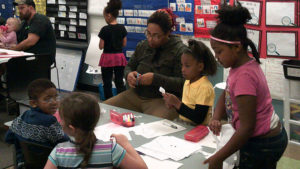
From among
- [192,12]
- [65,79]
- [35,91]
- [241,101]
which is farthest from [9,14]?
[241,101]

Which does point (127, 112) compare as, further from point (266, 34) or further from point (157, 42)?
point (266, 34)

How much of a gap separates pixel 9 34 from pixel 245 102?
13.9ft

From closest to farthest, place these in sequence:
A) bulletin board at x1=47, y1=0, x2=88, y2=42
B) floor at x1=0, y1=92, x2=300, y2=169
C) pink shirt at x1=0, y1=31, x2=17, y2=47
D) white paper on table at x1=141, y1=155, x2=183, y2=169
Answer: white paper on table at x1=141, y1=155, x2=183, y2=169, floor at x1=0, y1=92, x2=300, y2=169, pink shirt at x1=0, y1=31, x2=17, y2=47, bulletin board at x1=47, y1=0, x2=88, y2=42

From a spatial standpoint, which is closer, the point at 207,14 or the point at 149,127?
the point at 149,127

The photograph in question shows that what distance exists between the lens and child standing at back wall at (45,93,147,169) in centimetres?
127

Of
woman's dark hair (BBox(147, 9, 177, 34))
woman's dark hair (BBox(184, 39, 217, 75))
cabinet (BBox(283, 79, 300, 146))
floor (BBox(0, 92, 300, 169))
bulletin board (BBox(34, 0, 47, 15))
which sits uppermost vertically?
bulletin board (BBox(34, 0, 47, 15))

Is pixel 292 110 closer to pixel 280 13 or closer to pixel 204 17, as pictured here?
pixel 280 13

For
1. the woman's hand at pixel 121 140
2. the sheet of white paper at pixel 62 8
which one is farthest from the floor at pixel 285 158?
the sheet of white paper at pixel 62 8

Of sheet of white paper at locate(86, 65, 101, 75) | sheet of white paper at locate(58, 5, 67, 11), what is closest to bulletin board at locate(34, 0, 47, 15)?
sheet of white paper at locate(58, 5, 67, 11)

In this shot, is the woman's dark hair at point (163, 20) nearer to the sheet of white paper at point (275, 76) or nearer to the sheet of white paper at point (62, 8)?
the sheet of white paper at point (275, 76)

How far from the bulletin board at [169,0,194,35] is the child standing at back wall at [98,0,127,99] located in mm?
679

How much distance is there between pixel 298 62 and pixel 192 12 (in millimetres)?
1298

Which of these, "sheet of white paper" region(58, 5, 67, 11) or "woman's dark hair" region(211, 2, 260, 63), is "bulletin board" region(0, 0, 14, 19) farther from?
"woman's dark hair" region(211, 2, 260, 63)

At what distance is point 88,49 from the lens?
5.05 metres
